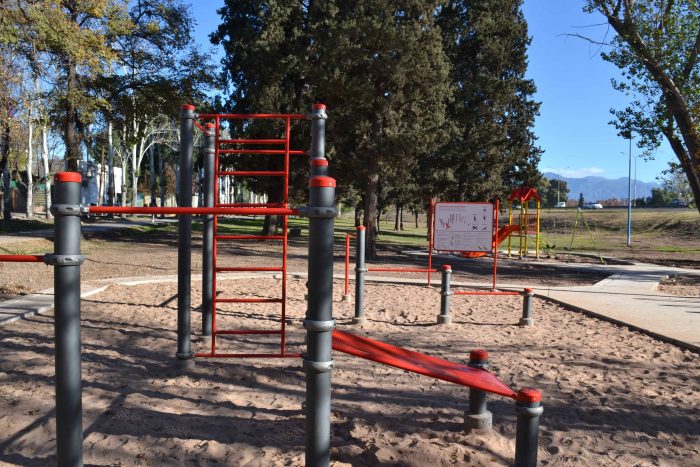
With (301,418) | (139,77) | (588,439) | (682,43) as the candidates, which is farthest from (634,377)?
(139,77)

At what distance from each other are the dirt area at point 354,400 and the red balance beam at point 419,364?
426mm

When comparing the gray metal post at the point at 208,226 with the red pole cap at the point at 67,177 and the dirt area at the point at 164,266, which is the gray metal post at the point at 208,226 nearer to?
the red pole cap at the point at 67,177

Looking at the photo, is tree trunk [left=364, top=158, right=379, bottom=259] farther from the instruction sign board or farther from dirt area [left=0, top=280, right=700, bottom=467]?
dirt area [left=0, top=280, right=700, bottom=467]

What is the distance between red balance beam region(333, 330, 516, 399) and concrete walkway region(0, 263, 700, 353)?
4.26 meters

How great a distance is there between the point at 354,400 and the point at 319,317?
2.34m

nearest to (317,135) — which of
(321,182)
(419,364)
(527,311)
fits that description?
(419,364)

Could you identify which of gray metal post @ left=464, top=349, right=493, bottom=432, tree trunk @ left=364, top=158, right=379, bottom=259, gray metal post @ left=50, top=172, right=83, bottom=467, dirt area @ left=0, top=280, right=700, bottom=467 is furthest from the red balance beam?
tree trunk @ left=364, top=158, right=379, bottom=259

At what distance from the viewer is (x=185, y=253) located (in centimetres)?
520

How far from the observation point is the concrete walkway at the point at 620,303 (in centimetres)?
749

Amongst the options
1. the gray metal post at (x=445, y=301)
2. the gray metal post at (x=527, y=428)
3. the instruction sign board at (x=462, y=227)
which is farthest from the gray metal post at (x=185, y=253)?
the instruction sign board at (x=462, y=227)

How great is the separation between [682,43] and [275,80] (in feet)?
43.2

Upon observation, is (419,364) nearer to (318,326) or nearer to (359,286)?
(318,326)

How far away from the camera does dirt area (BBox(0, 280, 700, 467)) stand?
3.47 metres

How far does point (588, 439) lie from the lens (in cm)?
386
